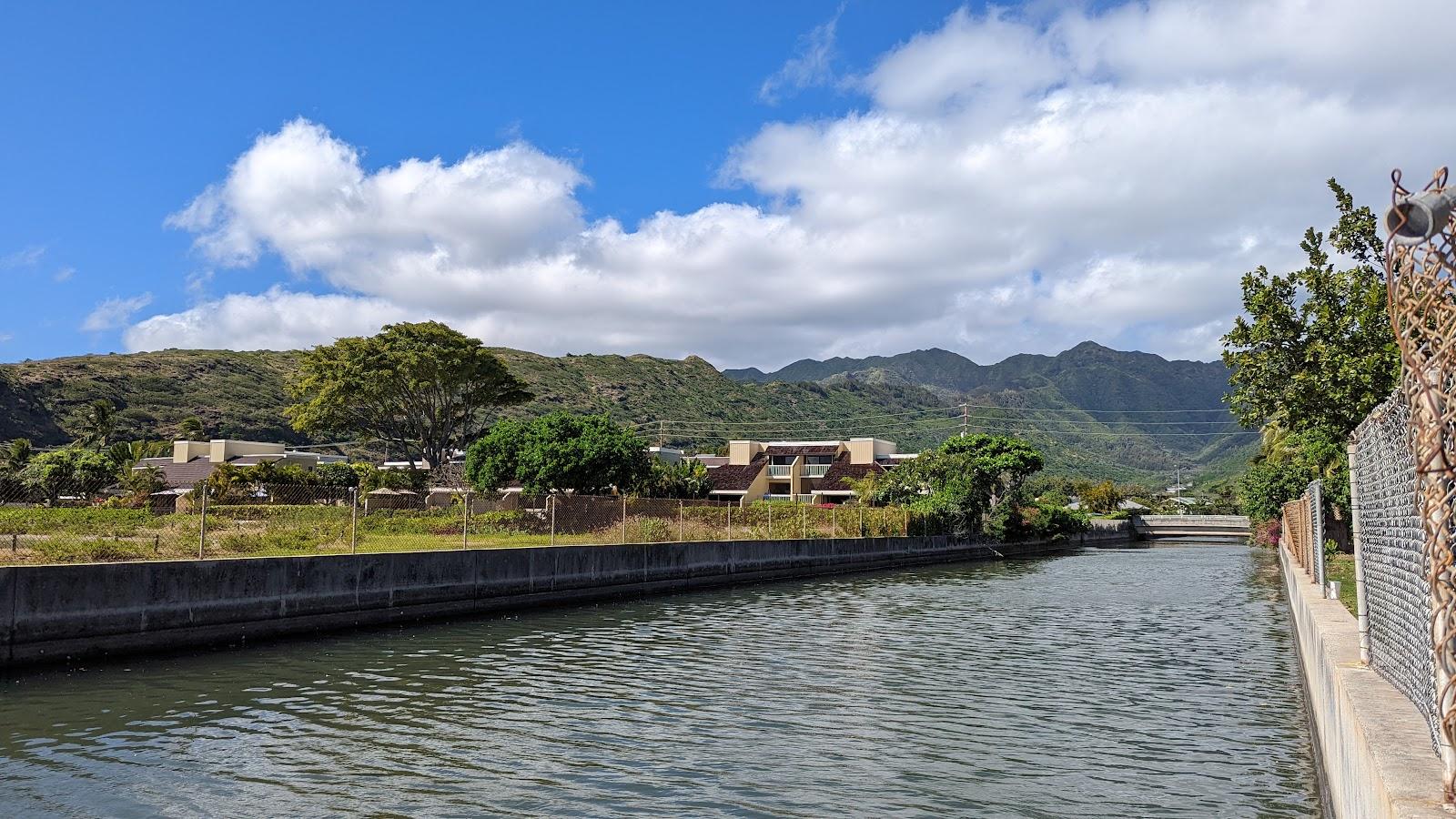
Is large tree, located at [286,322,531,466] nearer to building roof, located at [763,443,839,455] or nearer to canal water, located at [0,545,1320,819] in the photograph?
building roof, located at [763,443,839,455]

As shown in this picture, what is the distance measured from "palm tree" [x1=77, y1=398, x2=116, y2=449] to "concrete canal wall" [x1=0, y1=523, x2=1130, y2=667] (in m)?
70.6

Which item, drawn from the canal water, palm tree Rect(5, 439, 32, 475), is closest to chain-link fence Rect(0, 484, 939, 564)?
the canal water

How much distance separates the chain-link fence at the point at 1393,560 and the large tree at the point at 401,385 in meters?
65.8

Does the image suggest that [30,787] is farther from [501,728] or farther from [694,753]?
[694,753]

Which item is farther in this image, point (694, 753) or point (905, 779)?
point (694, 753)

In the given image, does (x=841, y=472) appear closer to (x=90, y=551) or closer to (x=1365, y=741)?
(x=90, y=551)

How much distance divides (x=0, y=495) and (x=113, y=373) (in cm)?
11798

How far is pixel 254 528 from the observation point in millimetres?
24078

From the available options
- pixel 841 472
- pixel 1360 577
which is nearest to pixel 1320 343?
pixel 1360 577

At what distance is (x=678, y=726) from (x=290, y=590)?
1117 cm

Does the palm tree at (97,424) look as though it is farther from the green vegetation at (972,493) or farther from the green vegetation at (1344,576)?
the green vegetation at (1344,576)

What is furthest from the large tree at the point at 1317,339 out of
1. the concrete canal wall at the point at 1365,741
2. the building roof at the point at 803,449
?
the building roof at the point at 803,449

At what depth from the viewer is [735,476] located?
3831 inches

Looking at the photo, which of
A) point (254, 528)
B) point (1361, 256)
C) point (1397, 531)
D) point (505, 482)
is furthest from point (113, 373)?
point (1397, 531)
